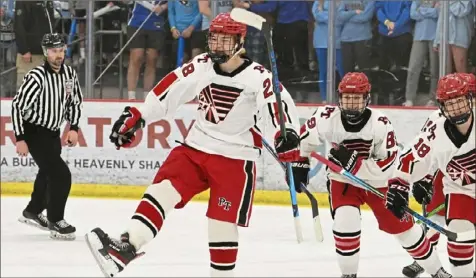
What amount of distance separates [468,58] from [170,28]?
6.85 ft

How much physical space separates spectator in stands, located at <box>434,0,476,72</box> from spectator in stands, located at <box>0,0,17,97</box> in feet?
10.1

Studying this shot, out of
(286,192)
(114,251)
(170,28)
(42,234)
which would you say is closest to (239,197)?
(114,251)

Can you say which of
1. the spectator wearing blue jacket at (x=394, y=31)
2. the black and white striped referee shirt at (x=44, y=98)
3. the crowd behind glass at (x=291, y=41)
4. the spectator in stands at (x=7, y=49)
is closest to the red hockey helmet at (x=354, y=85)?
the black and white striped referee shirt at (x=44, y=98)

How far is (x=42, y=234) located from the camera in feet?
24.2

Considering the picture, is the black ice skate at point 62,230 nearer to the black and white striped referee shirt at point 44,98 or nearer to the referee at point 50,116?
the referee at point 50,116

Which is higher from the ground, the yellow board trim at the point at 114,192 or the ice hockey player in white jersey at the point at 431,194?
the ice hockey player in white jersey at the point at 431,194

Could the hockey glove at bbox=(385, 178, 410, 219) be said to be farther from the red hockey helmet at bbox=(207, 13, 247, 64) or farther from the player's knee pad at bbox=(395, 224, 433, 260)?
the red hockey helmet at bbox=(207, 13, 247, 64)

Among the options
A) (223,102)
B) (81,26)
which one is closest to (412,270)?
(223,102)

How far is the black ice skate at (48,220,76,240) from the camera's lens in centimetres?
712

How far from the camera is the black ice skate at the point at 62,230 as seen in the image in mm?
7117

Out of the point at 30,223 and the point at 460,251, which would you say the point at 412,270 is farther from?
the point at 30,223

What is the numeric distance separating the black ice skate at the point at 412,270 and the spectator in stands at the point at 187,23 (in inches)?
124

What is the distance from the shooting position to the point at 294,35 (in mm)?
8656

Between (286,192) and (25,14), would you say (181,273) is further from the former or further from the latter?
(25,14)
